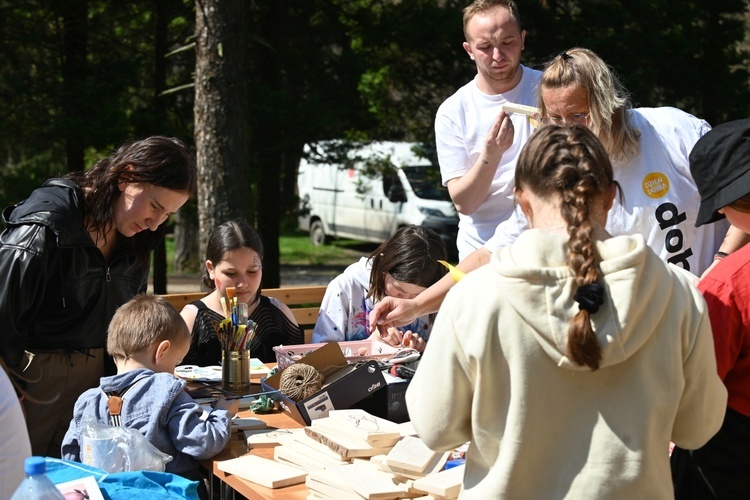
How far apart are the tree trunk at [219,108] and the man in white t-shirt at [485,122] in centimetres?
380

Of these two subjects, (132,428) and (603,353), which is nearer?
(603,353)

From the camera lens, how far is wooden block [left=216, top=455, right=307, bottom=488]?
2381 millimetres

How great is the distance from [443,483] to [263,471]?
0.55 metres

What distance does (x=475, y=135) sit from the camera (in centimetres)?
342

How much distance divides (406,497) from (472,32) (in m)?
1.84

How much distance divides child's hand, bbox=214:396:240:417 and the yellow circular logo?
151 centimetres

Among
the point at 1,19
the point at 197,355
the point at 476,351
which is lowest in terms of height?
the point at 197,355

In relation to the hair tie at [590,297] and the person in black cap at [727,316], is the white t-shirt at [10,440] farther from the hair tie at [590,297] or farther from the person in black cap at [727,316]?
the person in black cap at [727,316]

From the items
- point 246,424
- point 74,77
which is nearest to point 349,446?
point 246,424

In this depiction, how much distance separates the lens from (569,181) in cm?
168

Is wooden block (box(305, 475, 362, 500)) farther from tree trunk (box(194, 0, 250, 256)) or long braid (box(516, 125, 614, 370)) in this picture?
tree trunk (box(194, 0, 250, 256))

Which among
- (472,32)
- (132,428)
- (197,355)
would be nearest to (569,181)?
(132,428)

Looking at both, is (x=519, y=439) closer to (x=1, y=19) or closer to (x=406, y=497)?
(x=406, y=497)

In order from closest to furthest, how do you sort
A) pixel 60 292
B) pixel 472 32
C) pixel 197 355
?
1. pixel 60 292
2. pixel 472 32
3. pixel 197 355
